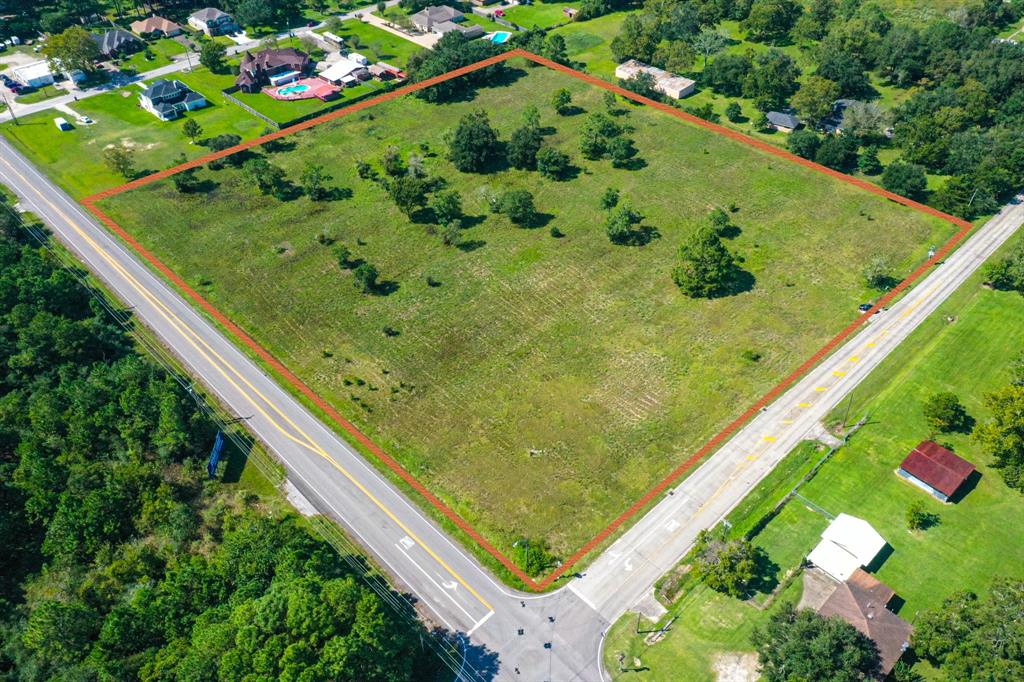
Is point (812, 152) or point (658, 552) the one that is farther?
point (812, 152)

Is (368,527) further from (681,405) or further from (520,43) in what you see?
(520,43)

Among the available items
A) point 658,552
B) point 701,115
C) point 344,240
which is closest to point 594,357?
point 658,552

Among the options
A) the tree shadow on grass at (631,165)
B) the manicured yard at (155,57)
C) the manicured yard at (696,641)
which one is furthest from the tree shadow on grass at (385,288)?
the manicured yard at (155,57)

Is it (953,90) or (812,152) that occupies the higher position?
(953,90)

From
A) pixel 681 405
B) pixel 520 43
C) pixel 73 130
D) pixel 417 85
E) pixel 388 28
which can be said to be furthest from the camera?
pixel 388 28

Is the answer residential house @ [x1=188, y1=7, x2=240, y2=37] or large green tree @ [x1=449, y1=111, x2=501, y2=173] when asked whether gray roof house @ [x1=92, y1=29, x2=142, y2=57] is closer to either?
residential house @ [x1=188, y1=7, x2=240, y2=37]

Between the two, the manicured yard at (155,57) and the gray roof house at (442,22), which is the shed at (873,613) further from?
the manicured yard at (155,57)

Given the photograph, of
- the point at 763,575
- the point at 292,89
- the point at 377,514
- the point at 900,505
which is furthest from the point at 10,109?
the point at 900,505

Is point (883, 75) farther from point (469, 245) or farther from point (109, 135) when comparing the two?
point (109, 135)

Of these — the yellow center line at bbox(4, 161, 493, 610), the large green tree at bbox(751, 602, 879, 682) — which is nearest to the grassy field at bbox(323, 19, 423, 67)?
the yellow center line at bbox(4, 161, 493, 610)
